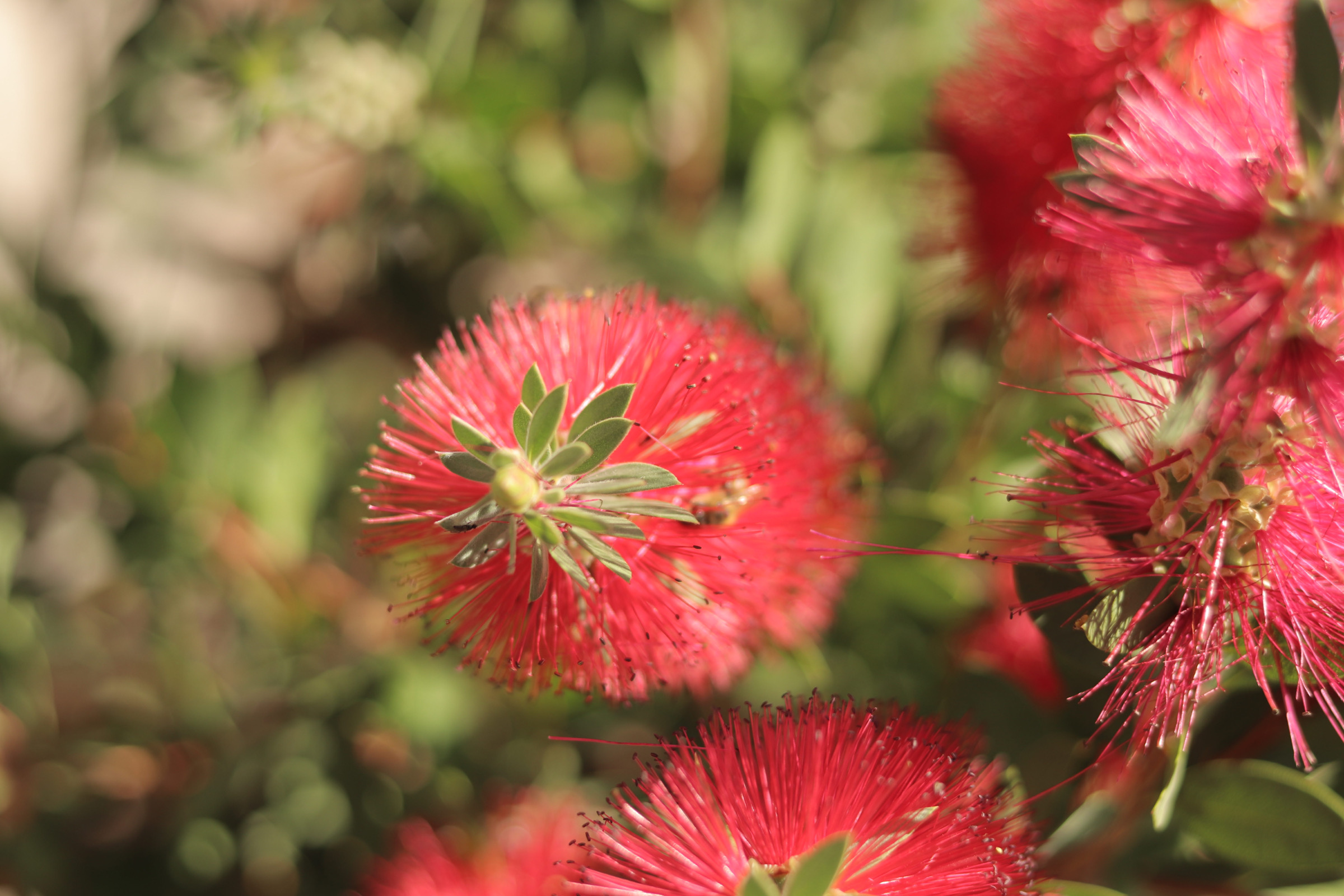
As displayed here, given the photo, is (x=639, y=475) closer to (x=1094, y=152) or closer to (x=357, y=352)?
(x=1094, y=152)

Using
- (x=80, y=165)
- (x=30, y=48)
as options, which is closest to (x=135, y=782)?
(x=80, y=165)

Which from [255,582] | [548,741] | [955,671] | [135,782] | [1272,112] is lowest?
[135,782]

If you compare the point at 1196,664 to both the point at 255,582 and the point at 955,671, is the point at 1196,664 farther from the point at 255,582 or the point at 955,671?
the point at 255,582

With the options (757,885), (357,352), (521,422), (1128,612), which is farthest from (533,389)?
(357,352)

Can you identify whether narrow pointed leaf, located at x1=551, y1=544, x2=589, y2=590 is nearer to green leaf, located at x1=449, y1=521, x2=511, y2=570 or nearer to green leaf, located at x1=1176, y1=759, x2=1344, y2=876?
green leaf, located at x1=449, y1=521, x2=511, y2=570

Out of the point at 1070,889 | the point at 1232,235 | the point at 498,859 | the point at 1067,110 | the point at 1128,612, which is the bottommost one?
the point at 498,859

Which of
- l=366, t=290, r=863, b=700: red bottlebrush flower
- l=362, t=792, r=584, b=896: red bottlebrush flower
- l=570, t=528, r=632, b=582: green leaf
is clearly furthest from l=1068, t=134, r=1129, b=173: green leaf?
l=362, t=792, r=584, b=896: red bottlebrush flower

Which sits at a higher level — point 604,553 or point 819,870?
point 604,553

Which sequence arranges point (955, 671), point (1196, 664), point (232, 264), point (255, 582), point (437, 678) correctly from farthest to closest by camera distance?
point (232, 264)
point (255, 582)
point (437, 678)
point (955, 671)
point (1196, 664)
